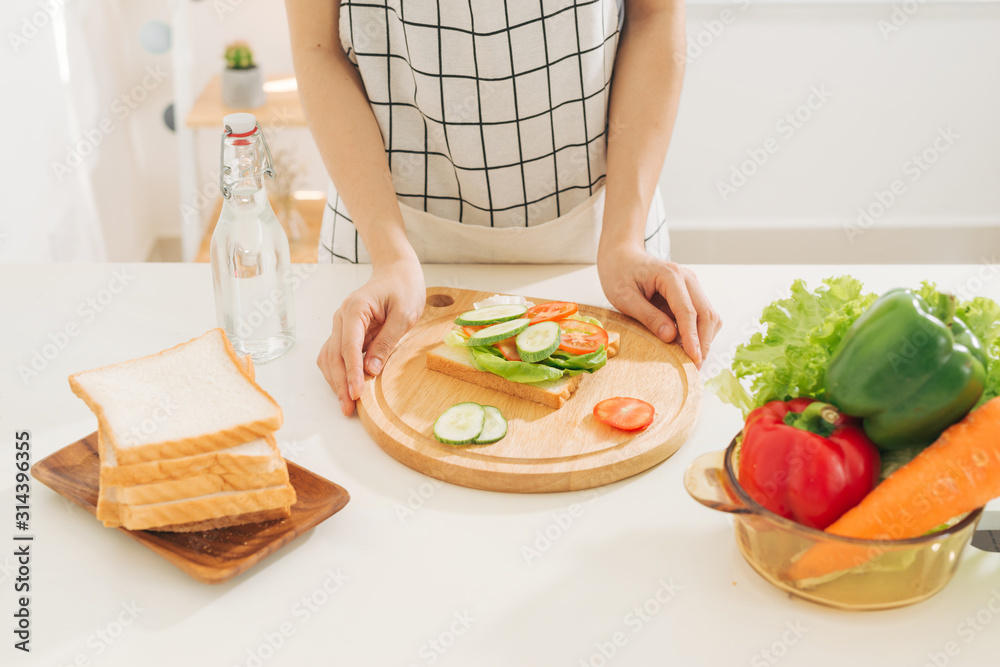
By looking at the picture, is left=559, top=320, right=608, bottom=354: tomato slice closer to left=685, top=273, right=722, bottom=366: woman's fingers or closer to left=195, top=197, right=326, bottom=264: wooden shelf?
left=685, top=273, right=722, bottom=366: woman's fingers

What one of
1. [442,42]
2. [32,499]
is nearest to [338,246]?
[442,42]

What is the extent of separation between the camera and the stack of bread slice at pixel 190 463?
90cm

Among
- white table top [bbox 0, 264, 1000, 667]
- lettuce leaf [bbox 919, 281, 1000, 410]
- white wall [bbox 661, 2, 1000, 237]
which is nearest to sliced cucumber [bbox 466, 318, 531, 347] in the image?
white table top [bbox 0, 264, 1000, 667]

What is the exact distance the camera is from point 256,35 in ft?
11.2

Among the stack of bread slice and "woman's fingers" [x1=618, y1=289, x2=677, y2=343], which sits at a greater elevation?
the stack of bread slice

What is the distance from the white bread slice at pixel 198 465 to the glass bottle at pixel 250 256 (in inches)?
14.4

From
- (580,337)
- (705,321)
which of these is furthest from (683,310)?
(580,337)

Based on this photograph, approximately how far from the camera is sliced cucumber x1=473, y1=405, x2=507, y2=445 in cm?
107

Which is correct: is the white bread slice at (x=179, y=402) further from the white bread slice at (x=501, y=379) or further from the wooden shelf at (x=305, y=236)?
the wooden shelf at (x=305, y=236)

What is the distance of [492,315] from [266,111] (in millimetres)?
2048

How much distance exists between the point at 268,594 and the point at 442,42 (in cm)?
97

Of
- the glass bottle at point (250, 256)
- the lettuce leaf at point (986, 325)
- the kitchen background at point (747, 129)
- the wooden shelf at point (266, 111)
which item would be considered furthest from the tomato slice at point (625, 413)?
the kitchen background at point (747, 129)

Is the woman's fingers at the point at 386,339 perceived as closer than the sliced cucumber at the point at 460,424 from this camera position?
No

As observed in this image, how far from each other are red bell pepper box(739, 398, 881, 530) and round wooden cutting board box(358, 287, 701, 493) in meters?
0.24
